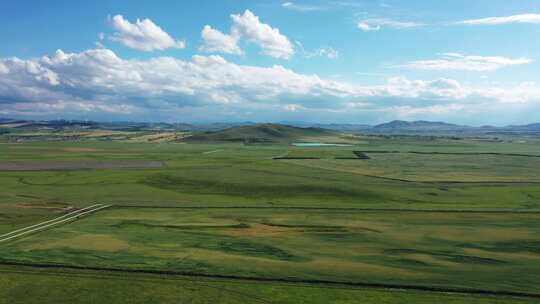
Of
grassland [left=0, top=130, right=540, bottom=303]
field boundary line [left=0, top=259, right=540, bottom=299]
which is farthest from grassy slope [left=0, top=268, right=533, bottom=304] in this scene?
field boundary line [left=0, top=259, right=540, bottom=299]

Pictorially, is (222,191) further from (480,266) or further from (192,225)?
(480,266)

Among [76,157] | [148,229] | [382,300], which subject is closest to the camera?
[382,300]

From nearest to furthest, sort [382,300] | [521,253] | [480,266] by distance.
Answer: [382,300], [480,266], [521,253]

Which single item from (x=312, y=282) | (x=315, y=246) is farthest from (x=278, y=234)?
(x=312, y=282)

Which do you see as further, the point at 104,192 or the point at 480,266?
the point at 104,192

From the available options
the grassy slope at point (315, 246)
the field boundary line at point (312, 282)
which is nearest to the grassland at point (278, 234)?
the grassy slope at point (315, 246)

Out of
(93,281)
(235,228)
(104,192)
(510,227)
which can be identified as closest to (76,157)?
(104,192)

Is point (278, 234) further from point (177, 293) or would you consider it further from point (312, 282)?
point (177, 293)

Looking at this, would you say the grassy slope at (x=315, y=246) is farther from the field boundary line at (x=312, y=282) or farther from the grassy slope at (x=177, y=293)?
the grassy slope at (x=177, y=293)

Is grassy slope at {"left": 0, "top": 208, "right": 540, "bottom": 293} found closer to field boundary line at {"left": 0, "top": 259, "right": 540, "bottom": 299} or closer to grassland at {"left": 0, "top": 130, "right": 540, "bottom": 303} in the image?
grassland at {"left": 0, "top": 130, "right": 540, "bottom": 303}
